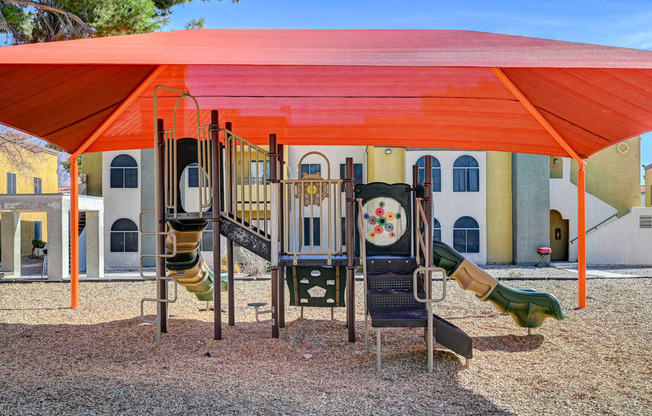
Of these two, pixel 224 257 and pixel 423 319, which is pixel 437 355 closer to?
pixel 423 319

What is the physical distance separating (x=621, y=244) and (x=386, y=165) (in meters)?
10.9

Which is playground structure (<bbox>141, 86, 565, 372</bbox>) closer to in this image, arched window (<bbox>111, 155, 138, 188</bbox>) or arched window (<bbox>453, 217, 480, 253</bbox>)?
arched window (<bbox>453, 217, 480, 253</bbox>)

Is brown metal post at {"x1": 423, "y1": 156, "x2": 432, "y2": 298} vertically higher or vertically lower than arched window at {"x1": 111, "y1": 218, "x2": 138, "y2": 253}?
higher

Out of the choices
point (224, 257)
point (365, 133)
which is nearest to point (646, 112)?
point (365, 133)

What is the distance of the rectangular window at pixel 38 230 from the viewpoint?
32781 mm

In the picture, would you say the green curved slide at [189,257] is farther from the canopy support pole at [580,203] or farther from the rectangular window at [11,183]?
the rectangular window at [11,183]

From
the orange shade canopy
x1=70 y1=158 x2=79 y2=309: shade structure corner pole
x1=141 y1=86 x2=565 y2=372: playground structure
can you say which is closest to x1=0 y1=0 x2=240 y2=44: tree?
the orange shade canopy

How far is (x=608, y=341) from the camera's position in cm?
822

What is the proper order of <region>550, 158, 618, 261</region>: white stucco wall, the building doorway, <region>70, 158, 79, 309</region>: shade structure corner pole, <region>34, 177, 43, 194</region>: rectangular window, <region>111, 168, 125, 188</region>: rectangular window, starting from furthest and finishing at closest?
<region>34, 177, 43, 194</region>: rectangular window < the building doorway < <region>550, 158, 618, 261</region>: white stucco wall < <region>111, 168, 125, 188</region>: rectangular window < <region>70, 158, 79, 309</region>: shade structure corner pole

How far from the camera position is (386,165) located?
23.8 m

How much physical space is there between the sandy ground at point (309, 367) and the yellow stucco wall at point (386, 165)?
13.3m

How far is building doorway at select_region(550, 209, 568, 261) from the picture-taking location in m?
27.1

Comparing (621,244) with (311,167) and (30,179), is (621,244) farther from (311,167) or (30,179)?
(30,179)

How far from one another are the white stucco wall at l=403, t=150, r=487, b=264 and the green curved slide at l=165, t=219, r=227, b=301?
1498 centimetres
